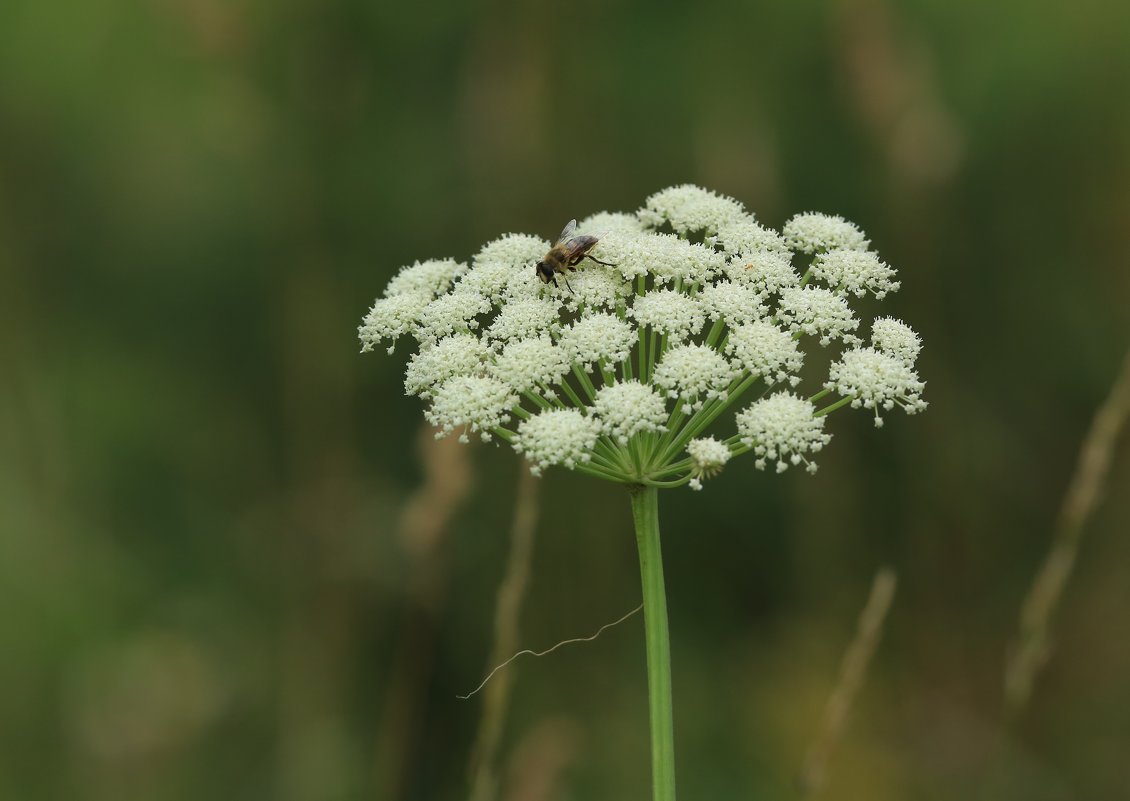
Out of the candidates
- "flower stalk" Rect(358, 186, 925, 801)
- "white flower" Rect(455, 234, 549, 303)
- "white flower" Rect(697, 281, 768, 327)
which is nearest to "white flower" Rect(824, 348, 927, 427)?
"flower stalk" Rect(358, 186, 925, 801)

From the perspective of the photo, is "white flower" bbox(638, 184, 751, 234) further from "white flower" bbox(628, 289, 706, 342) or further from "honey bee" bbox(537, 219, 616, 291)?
"white flower" bbox(628, 289, 706, 342)

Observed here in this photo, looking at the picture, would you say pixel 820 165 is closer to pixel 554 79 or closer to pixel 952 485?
pixel 554 79

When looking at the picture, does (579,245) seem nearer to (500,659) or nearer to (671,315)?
(671,315)

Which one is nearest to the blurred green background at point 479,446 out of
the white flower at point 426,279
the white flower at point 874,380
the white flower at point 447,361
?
the white flower at point 447,361

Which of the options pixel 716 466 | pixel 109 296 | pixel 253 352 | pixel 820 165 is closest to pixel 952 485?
pixel 820 165

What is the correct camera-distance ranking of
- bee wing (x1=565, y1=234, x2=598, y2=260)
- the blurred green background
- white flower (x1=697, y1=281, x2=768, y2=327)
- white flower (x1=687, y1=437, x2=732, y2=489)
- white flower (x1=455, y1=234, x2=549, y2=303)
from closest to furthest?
white flower (x1=687, y1=437, x2=732, y2=489) → white flower (x1=697, y1=281, x2=768, y2=327) → bee wing (x1=565, y1=234, x2=598, y2=260) → white flower (x1=455, y1=234, x2=549, y2=303) → the blurred green background

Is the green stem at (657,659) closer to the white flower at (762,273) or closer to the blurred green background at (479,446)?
the white flower at (762,273)
